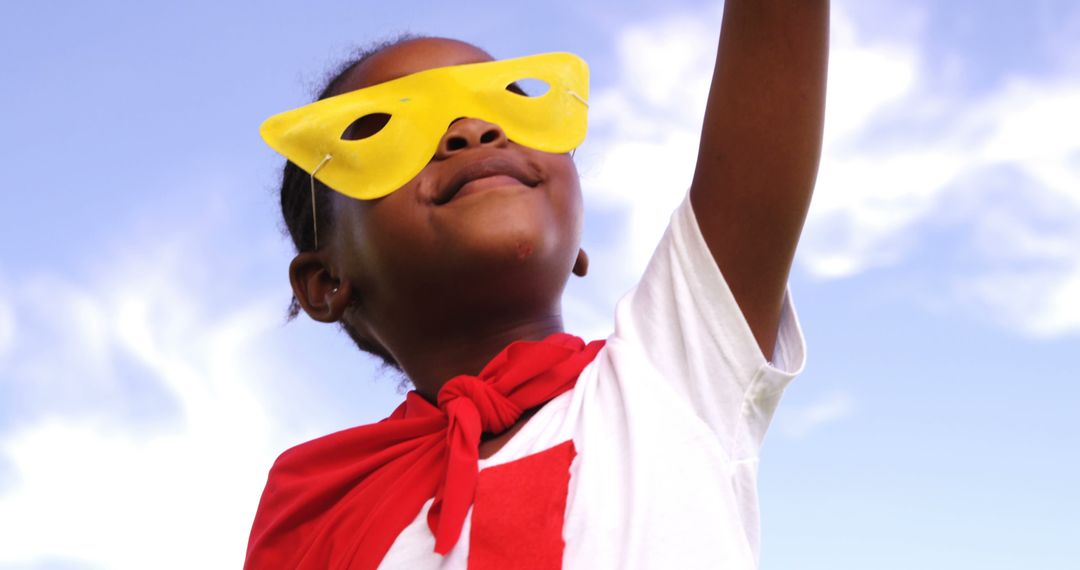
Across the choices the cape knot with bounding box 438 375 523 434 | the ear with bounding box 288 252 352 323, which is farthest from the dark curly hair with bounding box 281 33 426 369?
the cape knot with bounding box 438 375 523 434

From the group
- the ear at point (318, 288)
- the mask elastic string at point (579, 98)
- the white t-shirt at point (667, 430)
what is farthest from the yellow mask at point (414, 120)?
the white t-shirt at point (667, 430)

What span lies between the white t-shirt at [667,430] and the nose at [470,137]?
19.7 inches

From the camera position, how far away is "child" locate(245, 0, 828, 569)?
1.86 meters

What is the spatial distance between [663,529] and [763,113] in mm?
631

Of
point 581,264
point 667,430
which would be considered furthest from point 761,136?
point 581,264

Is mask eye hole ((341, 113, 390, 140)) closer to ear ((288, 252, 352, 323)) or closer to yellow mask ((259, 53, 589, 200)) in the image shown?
yellow mask ((259, 53, 589, 200))

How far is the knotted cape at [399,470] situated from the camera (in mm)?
2066

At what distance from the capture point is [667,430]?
1.88 m

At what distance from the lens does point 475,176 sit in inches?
91.7

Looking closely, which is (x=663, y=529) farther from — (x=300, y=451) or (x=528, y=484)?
(x=300, y=451)

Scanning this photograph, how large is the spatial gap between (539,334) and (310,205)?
2.35ft

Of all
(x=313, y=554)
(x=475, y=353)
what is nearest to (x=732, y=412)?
(x=475, y=353)

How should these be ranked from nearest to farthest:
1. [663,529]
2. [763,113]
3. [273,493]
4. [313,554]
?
[663,529]
[763,113]
[313,554]
[273,493]

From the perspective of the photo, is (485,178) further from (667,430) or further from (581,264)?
(667,430)
